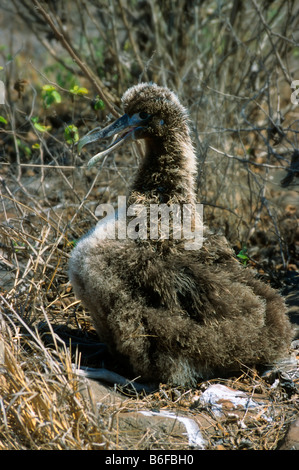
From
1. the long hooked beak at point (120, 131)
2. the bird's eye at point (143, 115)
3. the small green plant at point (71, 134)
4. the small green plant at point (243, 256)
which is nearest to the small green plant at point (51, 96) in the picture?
the small green plant at point (71, 134)

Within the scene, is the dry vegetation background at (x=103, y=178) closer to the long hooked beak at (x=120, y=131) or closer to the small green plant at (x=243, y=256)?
the small green plant at (x=243, y=256)

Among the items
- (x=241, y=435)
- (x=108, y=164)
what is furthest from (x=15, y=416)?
(x=108, y=164)

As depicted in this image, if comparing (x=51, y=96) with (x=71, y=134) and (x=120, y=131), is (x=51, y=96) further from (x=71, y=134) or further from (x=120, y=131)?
(x=120, y=131)

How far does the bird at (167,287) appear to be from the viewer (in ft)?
Result: 12.5

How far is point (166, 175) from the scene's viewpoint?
4.10 meters

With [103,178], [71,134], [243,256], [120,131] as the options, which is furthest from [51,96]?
[243,256]

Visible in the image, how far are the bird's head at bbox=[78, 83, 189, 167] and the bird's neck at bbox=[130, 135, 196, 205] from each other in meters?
0.07

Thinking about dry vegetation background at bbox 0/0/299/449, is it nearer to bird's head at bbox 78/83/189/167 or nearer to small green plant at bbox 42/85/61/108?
small green plant at bbox 42/85/61/108

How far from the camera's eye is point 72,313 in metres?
4.87

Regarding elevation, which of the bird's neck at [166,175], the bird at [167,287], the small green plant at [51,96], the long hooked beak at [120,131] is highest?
the small green plant at [51,96]

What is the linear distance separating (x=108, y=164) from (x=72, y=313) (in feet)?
8.85

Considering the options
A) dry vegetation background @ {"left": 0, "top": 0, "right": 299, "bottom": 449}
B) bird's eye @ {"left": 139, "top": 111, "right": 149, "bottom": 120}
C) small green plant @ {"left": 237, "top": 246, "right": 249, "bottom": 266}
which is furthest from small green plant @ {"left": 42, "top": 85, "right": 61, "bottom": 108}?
small green plant @ {"left": 237, "top": 246, "right": 249, "bottom": 266}

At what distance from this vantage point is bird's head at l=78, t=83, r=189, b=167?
13.5 ft

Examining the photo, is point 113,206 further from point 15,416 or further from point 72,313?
point 15,416
